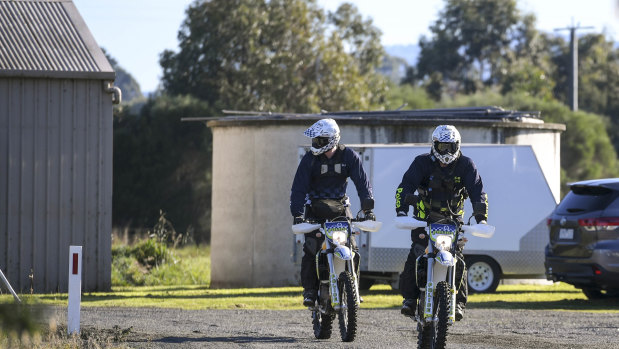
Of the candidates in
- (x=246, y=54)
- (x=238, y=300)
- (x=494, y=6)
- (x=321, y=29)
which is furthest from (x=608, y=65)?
(x=238, y=300)

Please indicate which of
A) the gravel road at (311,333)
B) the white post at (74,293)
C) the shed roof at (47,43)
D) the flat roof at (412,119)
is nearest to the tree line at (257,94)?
the flat roof at (412,119)

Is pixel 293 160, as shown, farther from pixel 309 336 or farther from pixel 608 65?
pixel 608 65

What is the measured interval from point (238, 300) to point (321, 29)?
38.9 metres

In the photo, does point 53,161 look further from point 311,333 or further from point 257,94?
point 257,94

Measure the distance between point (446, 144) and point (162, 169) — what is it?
35120mm

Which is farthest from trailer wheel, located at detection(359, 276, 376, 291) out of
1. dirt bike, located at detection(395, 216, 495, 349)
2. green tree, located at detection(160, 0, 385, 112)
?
green tree, located at detection(160, 0, 385, 112)

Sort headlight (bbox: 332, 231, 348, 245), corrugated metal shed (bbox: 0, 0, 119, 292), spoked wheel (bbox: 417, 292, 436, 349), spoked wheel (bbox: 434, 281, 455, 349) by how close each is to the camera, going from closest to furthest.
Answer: spoked wheel (bbox: 434, 281, 455, 349)
spoked wheel (bbox: 417, 292, 436, 349)
headlight (bbox: 332, 231, 348, 245)
corrugated metal shed (bbox: 0, 0, 119, 292)

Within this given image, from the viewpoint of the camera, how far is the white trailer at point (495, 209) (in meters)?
15.9

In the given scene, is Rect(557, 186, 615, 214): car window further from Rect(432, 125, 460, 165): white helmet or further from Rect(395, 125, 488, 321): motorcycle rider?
Rect(432, 125, 460, 165): white helmet

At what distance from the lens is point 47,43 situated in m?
16.4

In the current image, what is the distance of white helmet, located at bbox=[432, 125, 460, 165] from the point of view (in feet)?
26.2

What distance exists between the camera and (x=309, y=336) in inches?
369

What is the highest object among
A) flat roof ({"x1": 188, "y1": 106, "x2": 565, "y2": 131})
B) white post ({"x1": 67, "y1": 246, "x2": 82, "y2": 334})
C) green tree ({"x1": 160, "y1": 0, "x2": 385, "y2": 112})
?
green tree ({"x1": 160, "y1": 0, "x2": 385, "y2": 112})

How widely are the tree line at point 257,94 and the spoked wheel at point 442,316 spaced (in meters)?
31.4
